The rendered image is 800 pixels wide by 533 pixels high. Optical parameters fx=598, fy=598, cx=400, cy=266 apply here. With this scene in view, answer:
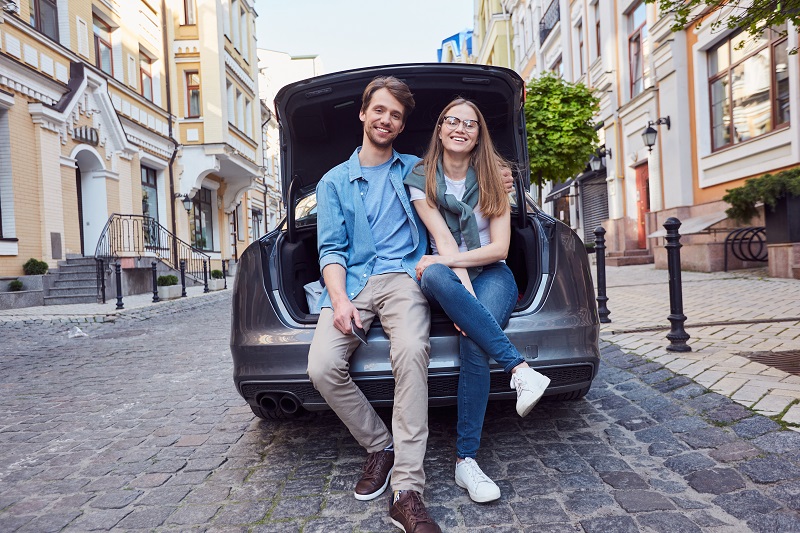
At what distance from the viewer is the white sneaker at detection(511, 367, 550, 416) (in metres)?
2.31

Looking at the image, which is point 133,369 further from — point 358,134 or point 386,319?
point 386,319

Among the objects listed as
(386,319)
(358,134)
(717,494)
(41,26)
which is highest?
(41,26)

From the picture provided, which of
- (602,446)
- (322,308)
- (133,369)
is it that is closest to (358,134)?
(322,308)

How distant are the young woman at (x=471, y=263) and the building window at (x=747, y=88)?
1059cm

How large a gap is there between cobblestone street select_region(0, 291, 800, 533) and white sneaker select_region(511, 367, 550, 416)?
0.34 metres

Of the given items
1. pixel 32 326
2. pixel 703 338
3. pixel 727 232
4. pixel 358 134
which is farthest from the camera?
pixel 727 232

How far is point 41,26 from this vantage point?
13344 mm

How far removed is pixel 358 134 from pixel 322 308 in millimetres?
1506

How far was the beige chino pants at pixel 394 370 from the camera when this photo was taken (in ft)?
7.36

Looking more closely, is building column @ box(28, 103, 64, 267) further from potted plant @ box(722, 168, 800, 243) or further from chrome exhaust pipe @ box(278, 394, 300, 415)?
potted plant @ box(722, 168, 800, 243)

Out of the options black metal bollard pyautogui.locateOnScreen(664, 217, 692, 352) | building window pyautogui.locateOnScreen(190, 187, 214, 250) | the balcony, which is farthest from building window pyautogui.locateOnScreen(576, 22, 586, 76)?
black metal bollard pyautogui.locateOnScreen(664, 217, 692, 352)

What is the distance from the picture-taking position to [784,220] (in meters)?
8.94

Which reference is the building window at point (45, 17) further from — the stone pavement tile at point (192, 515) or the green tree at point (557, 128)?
the stone pavement tile at point (192, 515)

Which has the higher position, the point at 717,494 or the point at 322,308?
the point at 322,308
